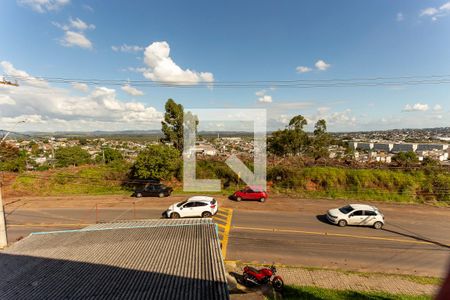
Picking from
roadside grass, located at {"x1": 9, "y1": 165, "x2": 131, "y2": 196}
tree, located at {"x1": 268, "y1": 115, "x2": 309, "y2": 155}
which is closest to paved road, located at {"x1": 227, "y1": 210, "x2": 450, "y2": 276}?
tree, located at {"x1": 268, "y1": 115, "x2": 309, "y2": 155}

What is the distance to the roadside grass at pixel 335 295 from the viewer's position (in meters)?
9.49

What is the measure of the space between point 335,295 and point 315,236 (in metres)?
5.45

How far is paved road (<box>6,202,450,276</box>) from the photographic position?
12.3 meters

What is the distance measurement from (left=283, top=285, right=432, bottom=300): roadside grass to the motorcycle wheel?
0.26 meters

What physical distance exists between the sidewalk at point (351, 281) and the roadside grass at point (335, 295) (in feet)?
0.93

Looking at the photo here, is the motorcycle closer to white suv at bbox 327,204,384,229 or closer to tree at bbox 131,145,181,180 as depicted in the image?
white suv at bbox 327,204,384,229

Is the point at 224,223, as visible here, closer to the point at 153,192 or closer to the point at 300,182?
the point at 153,192

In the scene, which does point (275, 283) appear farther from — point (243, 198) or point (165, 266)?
point (243, 198)

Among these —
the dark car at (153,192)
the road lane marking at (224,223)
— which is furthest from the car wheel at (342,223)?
the dark car at (153,192)

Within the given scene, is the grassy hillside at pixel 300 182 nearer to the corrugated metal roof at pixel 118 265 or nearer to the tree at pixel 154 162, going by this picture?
the tree at pixel 154 162

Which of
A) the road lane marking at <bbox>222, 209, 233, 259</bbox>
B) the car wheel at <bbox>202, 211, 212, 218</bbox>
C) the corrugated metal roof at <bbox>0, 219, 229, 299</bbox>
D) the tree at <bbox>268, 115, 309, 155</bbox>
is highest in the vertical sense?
the tree at <bbox>268, 115, 309, 155</bbox>

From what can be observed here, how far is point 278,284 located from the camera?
32.7 feet

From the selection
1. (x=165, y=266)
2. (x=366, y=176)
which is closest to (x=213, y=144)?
(x=366, y=176)

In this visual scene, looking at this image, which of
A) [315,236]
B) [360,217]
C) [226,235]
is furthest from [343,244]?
[226,235]
